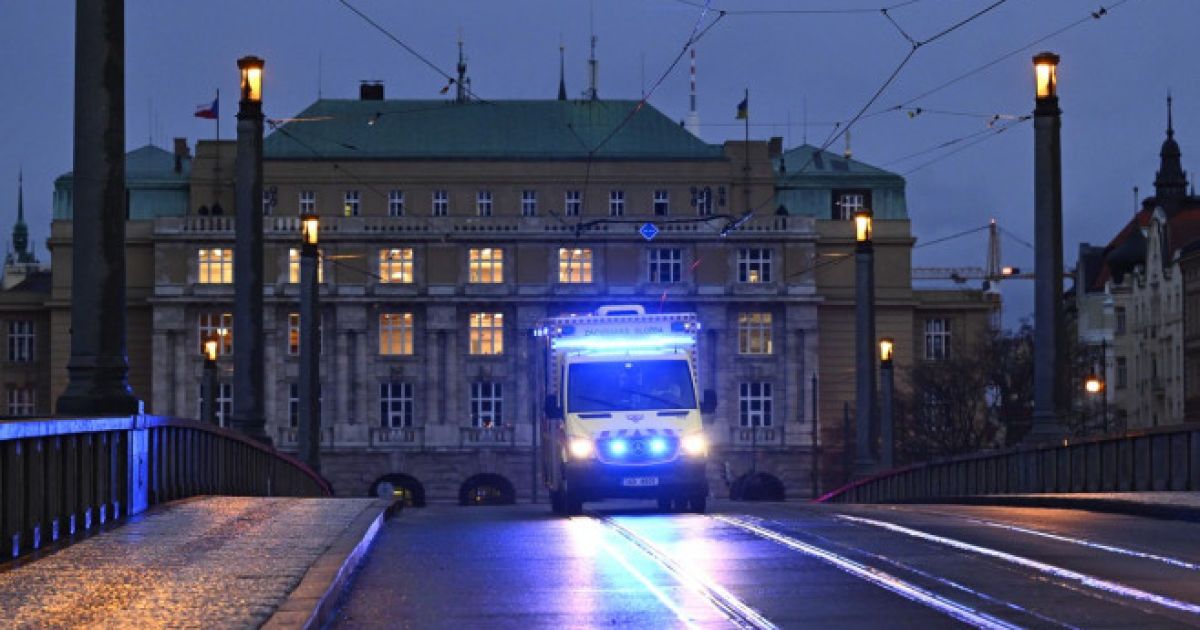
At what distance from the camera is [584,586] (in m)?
19.5

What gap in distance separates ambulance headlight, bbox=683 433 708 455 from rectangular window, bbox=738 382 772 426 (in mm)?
99337

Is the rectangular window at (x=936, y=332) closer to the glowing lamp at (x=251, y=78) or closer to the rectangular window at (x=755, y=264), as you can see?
the rectangular window at (x=755, y=264)

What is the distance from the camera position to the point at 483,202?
141500 millimetres

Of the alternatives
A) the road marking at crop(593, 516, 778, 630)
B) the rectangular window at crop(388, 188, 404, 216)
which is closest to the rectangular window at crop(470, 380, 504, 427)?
the rectangular window at crop(388, 188, 404, 216)

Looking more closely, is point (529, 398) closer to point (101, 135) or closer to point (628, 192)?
point (628, 192)

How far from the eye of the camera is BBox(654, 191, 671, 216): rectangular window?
141 meters

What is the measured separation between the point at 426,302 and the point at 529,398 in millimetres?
7337

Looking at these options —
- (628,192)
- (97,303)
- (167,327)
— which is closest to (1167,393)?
(628,192)

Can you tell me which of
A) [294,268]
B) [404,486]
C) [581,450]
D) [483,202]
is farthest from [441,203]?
[581,450]

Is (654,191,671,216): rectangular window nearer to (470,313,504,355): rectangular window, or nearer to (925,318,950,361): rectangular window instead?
Answer: (470,313,504,355): rectangular window

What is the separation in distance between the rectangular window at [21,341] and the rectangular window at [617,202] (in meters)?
31.3

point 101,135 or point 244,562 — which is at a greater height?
point 101,135

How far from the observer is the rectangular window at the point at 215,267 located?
13900 cm

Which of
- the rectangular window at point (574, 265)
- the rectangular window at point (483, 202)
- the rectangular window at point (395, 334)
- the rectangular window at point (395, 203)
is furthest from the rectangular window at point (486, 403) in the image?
the rectangular window at point (395, 203)
